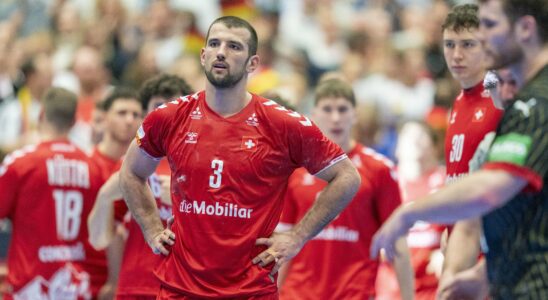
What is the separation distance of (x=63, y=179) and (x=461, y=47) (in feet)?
12.4

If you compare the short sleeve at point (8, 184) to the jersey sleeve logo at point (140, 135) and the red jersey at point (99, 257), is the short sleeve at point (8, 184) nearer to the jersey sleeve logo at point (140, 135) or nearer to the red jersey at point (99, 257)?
the red jersey at point (99, 257)

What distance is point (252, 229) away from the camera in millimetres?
6926

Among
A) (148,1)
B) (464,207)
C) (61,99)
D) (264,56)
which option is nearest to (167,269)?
(464,207)

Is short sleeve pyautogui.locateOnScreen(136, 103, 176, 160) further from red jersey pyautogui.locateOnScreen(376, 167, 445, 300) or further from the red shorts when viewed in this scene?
red jersey pyautogui.locateOnScreen(376, 167, 445, 300)

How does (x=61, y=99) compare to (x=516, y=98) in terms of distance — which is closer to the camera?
(x=516, y=98)

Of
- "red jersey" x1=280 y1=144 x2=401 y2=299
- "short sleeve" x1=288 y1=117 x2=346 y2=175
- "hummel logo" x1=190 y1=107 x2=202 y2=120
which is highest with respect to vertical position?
"hummel logo" x1=190 y1=107 x2=202 y2=120

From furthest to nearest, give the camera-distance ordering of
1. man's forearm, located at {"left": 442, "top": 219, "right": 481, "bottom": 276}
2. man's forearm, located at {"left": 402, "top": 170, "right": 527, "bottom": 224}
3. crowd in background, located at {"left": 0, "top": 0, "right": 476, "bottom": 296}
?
crowd in background, located at {"left": 0, "top": 0, "right": 476, "bottom": 296}, man's forearm, located at {"left": 442, "top": 219, "right": 481, "bottom": 276}, man's forearm, located at {"left": 402, "top": 170, "right": 527, "bottom": 224}

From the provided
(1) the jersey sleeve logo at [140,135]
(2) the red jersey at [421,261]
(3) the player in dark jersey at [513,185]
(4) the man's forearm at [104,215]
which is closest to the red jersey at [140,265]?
(4) the man's forearm at [104,215]

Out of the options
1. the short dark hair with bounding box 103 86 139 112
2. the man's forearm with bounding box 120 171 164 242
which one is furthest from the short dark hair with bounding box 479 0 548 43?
the short dark hair with bounding box 103 86 139 112

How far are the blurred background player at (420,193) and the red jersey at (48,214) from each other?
3004mm

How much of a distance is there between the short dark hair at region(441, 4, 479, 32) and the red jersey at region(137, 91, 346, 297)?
146 centimetres

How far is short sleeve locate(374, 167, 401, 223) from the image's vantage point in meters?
8.85

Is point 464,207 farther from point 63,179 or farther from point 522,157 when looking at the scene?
point 63,179

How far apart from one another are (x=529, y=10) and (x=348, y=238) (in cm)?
402
